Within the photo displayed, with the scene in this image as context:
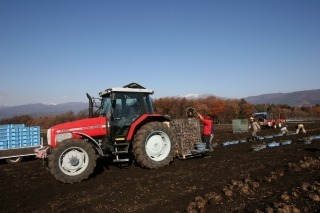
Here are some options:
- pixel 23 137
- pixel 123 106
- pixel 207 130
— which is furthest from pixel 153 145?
pixel 23 137

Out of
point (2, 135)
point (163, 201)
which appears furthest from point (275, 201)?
point (2, 135)

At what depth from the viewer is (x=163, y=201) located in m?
5.18

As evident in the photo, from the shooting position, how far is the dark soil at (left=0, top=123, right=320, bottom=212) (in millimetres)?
4832

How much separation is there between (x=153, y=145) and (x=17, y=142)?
7623 millimetres

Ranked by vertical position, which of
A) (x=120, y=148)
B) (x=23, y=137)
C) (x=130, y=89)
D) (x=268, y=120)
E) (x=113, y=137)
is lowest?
(x=268, y=120)

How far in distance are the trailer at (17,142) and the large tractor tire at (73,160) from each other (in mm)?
6607

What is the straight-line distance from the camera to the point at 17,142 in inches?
491

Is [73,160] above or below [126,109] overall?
below

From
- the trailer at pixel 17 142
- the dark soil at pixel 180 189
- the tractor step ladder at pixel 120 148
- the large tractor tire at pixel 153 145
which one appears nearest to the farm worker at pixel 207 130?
the dark soil at pixel 180 189

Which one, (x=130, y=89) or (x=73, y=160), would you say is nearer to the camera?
(x=73, y=160)

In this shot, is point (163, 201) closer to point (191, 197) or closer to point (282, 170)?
point (191, 197)

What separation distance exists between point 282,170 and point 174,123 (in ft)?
11.9

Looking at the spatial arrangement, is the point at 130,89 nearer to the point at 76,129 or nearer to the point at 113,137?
the point at 113,137

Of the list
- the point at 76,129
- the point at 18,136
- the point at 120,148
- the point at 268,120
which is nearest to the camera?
the point at 76,129
